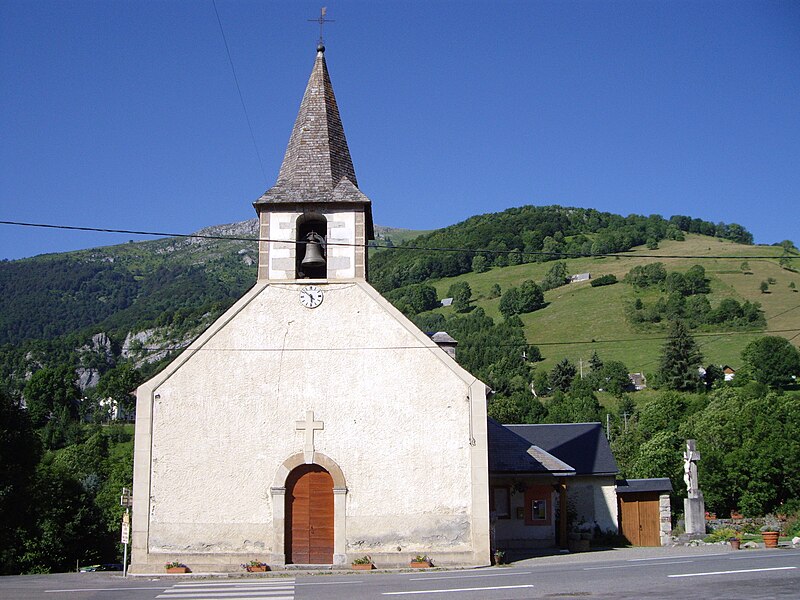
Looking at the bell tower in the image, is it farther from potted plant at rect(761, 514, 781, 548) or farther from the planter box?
potted plant at rect(761, 514, 781, 548)

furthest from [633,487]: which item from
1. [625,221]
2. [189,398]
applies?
[625,221]

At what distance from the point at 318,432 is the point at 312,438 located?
213 millimetres

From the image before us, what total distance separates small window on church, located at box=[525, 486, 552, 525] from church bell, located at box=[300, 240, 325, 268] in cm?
1237

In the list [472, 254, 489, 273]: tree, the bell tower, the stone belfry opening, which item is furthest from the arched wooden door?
[472, 254, 489, 273]: tree

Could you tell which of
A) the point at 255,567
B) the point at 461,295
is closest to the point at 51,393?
the point at 461,295

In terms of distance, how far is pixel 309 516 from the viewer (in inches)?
862

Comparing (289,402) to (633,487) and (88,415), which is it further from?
(88,415)

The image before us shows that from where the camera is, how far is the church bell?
76.1ft

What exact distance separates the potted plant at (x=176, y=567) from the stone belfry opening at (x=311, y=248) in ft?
26.0

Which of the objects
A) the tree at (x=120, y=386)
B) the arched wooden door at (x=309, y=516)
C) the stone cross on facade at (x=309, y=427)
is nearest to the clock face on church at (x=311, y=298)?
the stone cross on facade at (x=309, y=427)

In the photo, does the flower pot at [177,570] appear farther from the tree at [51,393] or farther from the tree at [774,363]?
the tree at [51,393]

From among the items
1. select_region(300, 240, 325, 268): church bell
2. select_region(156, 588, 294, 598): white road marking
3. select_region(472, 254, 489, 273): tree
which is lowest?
select_region(156, 588, 294, 598): white road marking

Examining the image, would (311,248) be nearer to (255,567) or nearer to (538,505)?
(255,567)

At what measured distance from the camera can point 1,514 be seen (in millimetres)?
33531
